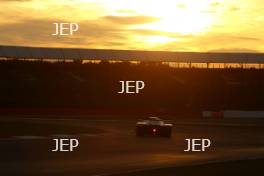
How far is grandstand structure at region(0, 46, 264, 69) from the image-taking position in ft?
290

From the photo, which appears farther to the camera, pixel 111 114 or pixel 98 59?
pixel 98 59

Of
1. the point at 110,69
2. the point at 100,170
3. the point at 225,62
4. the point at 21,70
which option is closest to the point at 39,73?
the point at 21,70

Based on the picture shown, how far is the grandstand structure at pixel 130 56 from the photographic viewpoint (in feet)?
290

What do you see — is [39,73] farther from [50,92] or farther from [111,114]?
[111,114]

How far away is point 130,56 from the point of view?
91500 millimetres

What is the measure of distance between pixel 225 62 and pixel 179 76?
8900 mm

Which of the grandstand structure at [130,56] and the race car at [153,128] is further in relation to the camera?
the grandstand structure at [130,56]

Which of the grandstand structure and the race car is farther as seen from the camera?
the grandstand structure

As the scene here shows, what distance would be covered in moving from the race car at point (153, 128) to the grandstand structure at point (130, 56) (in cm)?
5672

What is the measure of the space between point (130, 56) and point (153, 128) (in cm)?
5994

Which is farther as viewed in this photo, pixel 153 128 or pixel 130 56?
pixel 130 56

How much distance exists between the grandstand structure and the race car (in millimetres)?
56723

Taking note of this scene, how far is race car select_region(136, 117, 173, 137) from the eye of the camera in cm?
3156

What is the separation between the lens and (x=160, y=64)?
3625 inches
